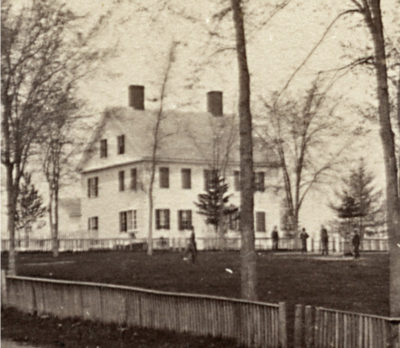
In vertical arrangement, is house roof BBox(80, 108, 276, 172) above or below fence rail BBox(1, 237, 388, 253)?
above

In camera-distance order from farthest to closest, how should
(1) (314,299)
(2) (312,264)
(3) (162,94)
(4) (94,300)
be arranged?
(3) (162,94), (2) (312,264), (1) (314,299), (4) (94,300)

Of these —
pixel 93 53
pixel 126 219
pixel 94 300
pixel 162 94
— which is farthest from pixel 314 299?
pixel 126 219

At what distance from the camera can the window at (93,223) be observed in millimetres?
60844

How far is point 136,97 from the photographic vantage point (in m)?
60.3

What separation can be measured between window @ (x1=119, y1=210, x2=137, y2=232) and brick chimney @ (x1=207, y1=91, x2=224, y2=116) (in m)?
10.4

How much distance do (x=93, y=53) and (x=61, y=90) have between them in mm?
1474

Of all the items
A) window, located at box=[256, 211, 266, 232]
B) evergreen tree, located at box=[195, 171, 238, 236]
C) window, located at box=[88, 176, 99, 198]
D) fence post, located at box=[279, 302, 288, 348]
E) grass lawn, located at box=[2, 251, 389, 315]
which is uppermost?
window, located at box=[88, 176, 99, 198]

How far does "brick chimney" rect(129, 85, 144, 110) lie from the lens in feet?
196

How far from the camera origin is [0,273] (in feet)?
72.4

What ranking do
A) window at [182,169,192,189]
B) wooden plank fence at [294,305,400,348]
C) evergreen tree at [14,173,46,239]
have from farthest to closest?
evergreen tree at [14,173,46,239] < window at [182,169,192,189] < wooden plank fence at [294,305,400,348]

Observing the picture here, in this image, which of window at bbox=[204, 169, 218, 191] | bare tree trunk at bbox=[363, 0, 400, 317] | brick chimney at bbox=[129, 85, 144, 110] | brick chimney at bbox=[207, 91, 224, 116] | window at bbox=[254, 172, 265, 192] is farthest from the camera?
brick chimney at bbox=[207, 91, 224, 116]

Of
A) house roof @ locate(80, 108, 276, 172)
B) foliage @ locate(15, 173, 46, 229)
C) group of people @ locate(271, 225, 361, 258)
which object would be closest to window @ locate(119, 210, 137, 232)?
house roof @ locate(80, 108, 276, 172)

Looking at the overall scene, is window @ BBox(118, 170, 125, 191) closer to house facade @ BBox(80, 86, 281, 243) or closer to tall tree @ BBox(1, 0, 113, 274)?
house facade @ BBox(80, 86, 281, 243)

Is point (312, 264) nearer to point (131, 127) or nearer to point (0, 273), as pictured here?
point (0, 273)
